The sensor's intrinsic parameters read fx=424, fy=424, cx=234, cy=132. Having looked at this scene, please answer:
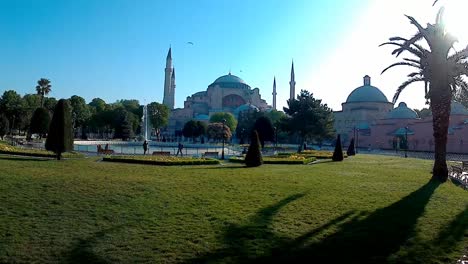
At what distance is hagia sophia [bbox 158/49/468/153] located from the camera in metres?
49.7

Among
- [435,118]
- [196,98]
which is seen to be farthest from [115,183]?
[196,98]

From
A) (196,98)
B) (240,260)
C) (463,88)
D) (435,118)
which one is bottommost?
(240,260)

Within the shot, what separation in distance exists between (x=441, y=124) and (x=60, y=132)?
13725 mm

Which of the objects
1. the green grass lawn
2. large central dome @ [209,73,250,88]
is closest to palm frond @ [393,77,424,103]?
the green grass lawn

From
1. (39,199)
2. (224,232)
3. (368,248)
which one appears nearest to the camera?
(368,248)

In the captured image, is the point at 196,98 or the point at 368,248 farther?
Result: the point at 196,98

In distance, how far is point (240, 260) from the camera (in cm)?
562

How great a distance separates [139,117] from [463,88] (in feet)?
222

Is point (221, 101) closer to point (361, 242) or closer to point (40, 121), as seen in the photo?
point (40, 121)

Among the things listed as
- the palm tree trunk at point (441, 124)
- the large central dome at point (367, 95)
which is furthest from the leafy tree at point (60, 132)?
the large central dome at point (367, 95)

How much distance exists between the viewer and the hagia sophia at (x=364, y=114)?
4972 cm

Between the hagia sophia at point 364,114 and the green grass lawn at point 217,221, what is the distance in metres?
35.8

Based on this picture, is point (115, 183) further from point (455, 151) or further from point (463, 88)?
point (455, 151)

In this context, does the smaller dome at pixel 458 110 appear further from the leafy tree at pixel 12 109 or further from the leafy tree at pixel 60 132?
the leafy tree at pixel 12 109
